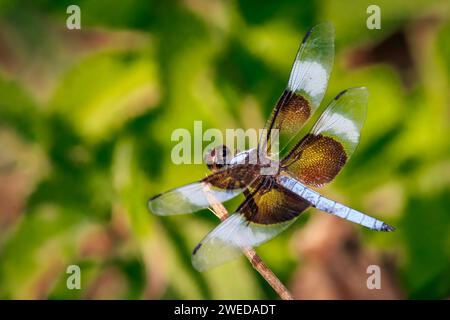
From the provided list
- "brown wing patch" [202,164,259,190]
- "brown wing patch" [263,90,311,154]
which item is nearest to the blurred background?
"brown wing patch" [263,90,311,154]

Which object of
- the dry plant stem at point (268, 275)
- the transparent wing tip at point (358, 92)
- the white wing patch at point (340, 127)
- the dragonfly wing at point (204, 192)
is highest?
the transparent wing tip at point (358, 92)

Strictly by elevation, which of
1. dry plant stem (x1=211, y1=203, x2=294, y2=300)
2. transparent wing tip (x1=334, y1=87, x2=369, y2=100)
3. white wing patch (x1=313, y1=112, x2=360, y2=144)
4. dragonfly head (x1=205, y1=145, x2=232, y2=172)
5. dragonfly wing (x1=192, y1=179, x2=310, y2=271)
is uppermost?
transparent wing tip (x1=334, y1=87, x2=369, y2=100)

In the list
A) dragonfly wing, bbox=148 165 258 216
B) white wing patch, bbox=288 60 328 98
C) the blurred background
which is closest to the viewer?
dragonfly wing, bbox=148 165 258 216

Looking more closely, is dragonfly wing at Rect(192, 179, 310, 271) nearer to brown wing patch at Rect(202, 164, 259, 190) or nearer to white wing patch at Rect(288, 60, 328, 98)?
brown wing patch at Rect(202, 164, 259, 190)

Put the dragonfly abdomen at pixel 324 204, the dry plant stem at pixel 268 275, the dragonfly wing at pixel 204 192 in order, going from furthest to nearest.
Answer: the dragonfly abdomen at pixel 324 204 → the dragonfly wing at pixel 204 192 → the dry plant stem at pixel 268 275

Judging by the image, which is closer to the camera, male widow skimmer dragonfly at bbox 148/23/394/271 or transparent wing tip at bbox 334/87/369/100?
male widow skimmer dragonfly at bbox 148/23/394/271

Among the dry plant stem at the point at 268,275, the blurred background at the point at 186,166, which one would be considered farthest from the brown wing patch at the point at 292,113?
the blurred background at the point at 186,166

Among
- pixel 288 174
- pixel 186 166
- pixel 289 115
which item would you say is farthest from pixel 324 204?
pixel 186 166

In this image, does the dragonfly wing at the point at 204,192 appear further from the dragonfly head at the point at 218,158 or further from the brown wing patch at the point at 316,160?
the brown wing patch at the point at 316,160
